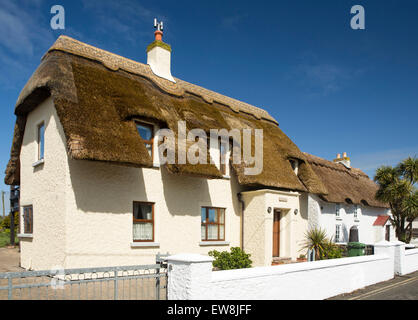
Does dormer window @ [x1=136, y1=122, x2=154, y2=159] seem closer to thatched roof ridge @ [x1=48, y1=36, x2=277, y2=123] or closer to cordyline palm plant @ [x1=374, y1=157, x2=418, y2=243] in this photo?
thatched roof ridge @ [x1=48, y1=36, x2=277, y2=123]

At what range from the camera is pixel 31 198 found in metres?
14.3

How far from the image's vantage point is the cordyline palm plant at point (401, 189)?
2204cm

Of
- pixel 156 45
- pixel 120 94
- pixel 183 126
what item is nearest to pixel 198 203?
pixel 183 126

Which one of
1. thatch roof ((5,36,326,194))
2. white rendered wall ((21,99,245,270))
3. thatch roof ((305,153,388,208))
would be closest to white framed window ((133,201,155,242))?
white rendered wall ((21,99,245,270))

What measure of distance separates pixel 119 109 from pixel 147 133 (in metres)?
1.61

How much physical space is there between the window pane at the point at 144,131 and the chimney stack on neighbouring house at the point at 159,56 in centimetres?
452

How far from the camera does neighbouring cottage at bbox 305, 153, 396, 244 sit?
2217 centimetres

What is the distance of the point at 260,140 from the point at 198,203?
551 cm

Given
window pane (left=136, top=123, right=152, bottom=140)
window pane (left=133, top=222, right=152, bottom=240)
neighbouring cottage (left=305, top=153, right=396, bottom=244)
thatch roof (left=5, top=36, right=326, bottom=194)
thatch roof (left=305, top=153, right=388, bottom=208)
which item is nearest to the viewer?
thatch roof (left=5, top=36, right=326, bottom=194)

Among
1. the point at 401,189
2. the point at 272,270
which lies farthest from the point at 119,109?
the point at 401,189

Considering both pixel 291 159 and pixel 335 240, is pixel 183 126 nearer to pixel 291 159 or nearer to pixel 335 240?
pixel 291 159

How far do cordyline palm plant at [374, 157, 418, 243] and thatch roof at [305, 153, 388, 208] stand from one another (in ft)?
7.77

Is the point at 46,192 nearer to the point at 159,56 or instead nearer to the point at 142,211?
the point at 142,211

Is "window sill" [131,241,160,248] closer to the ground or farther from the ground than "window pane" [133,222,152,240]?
closer to the ground
